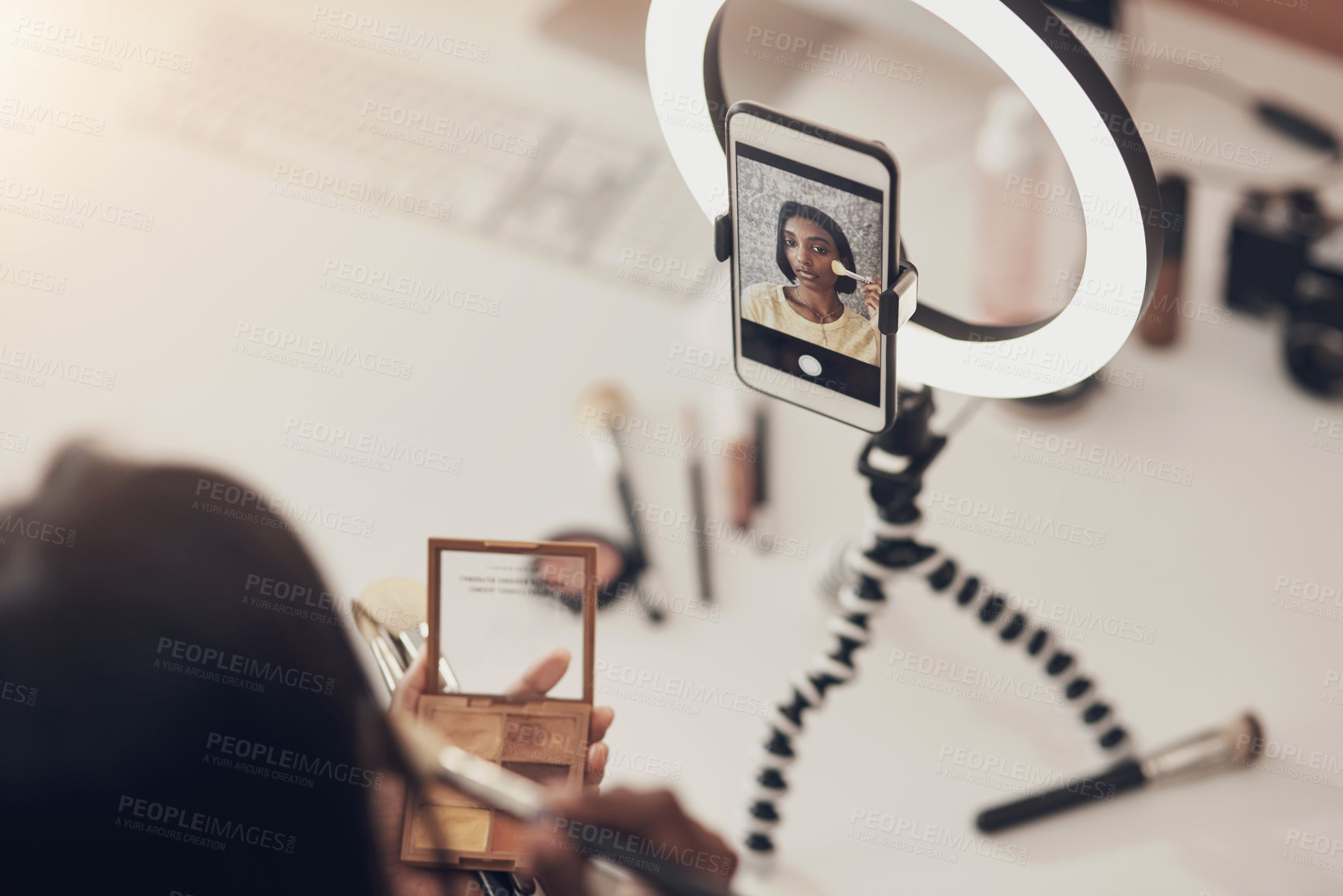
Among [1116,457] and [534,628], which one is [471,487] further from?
[1116,457]

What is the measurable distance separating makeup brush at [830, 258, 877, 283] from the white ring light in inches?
2.3

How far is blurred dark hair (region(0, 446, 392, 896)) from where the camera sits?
18.4 inches

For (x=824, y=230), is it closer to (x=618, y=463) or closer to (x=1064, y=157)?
(x=1064, y=157)

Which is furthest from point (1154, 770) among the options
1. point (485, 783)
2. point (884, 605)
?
point (485, 783)

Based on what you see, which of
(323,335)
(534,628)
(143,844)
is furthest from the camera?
(323,335)

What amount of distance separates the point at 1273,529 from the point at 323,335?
0.76 m

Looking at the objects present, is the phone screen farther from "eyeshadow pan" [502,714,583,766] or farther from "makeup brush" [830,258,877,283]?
"eyeshadow pan" [502,714,583,766]

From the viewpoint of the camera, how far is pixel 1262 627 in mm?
791

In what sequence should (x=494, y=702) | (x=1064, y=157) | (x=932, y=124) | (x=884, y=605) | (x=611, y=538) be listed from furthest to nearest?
(x=932, y=124), (x=611, y=538), (x=884, y=605), (x=494, y=702), (x=1064, y=157)

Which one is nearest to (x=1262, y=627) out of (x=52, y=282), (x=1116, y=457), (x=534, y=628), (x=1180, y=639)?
(x=1180, y=639)

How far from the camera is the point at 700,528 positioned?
32.8 inches

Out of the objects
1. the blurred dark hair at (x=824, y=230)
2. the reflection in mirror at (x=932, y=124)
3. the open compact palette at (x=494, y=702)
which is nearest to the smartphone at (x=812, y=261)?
the blurred dark hair at (x=824, y=230)

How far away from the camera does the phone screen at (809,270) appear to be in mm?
476

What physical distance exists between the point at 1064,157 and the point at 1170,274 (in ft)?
1.66
